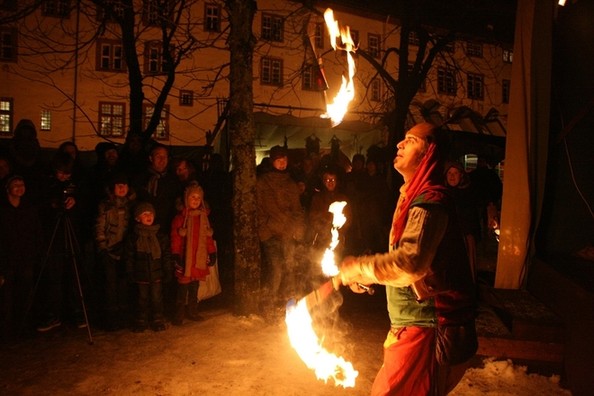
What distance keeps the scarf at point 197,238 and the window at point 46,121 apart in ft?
83.4

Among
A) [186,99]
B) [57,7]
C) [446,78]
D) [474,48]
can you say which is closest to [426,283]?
[474,48]

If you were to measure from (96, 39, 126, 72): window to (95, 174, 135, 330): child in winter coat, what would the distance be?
1000 inches

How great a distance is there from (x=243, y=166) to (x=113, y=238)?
1.95 meters

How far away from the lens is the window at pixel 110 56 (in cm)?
2848

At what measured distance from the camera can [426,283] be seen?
8.74 ft

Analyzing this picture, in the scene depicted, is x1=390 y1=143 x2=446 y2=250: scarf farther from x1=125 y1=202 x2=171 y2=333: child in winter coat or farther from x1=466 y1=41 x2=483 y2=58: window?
x1=466 y1=41 x2=483 y2=58: window

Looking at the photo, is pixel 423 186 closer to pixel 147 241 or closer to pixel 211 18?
pixel 147 241

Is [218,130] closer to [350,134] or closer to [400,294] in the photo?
[350,134]

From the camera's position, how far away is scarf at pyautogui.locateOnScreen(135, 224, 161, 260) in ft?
19.4

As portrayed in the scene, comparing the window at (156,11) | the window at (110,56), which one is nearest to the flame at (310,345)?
the window at (156,11)

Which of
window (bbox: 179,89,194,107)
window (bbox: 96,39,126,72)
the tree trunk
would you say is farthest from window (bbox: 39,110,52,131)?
the tree trunk

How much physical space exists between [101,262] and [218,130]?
30.3 feet

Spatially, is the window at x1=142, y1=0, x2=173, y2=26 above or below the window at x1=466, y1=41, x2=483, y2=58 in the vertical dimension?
below

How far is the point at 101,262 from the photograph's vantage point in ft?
19.9
